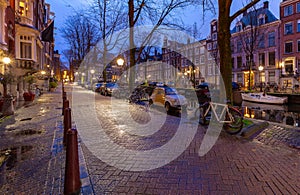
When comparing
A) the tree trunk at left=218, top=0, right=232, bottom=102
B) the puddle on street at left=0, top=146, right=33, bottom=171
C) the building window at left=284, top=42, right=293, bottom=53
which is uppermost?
the building window at left=284, top=42, right=293, bottom=53

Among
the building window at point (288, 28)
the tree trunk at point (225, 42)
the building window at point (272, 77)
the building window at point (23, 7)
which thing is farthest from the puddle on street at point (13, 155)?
the building window at point (288, 28)

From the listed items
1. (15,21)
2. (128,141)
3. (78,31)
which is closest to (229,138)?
(128,141)

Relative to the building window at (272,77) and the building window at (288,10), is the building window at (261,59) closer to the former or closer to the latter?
the building window at (272,77)

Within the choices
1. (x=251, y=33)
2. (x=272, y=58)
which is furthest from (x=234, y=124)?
(x=272, y=58)

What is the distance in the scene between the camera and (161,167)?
444 centimetres

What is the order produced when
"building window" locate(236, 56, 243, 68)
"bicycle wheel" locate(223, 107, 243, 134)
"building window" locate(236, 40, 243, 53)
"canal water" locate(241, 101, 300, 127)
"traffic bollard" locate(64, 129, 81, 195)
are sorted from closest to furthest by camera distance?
"traffic bollard" locate(64, 129, 81, 195)
"bicycle wheel" locate(223, 107, 243, 134)
"canal water" locate(241, 101, 300, 127)
"building window" locate(236, 40, 243, 53)
"building window" locate(236, 56, 243, 68)

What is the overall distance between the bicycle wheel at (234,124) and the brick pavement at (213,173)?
1.20 metres

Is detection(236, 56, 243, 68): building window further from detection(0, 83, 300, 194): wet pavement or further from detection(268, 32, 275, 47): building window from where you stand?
detection(0, 83, 300, 194): wet pavement

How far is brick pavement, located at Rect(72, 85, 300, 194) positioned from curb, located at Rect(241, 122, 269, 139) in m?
0.94

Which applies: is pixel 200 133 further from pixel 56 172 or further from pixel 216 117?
pixel 56 172

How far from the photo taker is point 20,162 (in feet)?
15.6

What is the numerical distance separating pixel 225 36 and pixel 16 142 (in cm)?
788

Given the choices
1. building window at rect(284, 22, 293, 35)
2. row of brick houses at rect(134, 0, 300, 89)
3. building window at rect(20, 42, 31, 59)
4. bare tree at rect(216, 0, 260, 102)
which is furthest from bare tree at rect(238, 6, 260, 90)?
building window at rect(20, 42, 31, 59)

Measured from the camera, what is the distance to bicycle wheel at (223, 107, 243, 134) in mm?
7107
